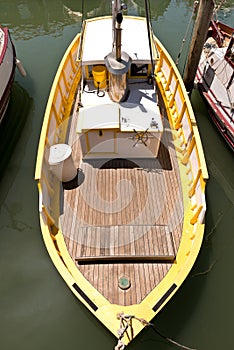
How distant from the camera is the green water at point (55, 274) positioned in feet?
24.9

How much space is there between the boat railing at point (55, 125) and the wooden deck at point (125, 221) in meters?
0.48

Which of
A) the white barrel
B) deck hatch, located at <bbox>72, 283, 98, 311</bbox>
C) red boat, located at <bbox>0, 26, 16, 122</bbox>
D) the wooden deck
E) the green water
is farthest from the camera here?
red boat, located at <bbox>0, 26, 16, 122</bbox>

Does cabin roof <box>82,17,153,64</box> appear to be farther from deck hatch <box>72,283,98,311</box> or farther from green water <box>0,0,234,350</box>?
deck hatch <box>72,283,98,311</box>

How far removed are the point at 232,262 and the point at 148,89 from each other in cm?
686

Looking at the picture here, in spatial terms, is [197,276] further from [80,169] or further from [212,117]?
[212,117]

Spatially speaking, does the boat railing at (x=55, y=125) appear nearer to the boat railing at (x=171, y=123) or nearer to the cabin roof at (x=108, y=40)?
the boat railing at (x=171, y=123)

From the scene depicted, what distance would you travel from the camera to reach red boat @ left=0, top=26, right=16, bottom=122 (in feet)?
41.6

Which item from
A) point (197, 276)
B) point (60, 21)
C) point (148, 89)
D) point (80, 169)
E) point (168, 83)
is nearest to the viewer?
point (197, 276)

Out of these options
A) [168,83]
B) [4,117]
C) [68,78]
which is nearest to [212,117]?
[168,83]

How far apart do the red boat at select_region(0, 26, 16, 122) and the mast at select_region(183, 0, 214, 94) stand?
8602 millimetres

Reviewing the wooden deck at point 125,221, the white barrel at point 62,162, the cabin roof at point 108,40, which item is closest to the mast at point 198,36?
the cabin roof at point 108,40

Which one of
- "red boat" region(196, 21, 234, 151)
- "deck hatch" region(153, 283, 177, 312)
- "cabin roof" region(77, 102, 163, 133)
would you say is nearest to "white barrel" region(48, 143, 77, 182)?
"cabin roof" region(77, 102, 163, 133)

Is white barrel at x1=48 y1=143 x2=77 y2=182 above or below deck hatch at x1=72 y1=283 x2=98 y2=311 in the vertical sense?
above

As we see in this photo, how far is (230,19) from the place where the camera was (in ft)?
74.2
